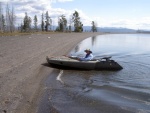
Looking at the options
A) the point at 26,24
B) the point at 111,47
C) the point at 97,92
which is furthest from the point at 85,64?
the point at 26,24

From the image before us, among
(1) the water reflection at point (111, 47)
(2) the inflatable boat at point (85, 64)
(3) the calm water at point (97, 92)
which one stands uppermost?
(2) the inflatable boat at point (85, 64)

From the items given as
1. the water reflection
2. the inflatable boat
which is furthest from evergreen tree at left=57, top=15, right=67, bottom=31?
the inflatable boat

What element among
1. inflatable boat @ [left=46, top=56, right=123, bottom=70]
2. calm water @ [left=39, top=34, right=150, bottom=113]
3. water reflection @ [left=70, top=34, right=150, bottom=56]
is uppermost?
inflatable boat @ [left=46, top=56, right=123, bottom=70]

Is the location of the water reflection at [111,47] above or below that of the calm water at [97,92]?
below

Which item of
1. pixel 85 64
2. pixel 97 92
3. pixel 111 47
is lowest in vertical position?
pixel 111 47

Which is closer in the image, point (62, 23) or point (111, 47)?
point (111, 47)

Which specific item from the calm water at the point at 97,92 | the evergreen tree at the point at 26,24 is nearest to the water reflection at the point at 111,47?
the calm water at the point at 97,92

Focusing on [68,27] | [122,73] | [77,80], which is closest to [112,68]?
[122,73]

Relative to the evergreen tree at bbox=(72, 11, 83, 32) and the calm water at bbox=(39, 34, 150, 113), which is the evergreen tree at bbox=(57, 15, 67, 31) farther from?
the calm water at bbox=(39, 34, 150, 113)

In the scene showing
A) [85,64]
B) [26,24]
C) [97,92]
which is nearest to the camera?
[97,92]

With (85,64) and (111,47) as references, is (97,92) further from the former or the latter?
(111,47)

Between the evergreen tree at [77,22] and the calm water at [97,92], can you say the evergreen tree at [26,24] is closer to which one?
the evergreen tree at [77,22]

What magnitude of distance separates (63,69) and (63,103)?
29.1ft

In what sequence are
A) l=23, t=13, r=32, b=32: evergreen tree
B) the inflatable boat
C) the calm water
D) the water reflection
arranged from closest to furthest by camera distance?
the calm water
the inflatable boat
the water reflection
l=23, t=13, r=32, b=32: evergreen tree
